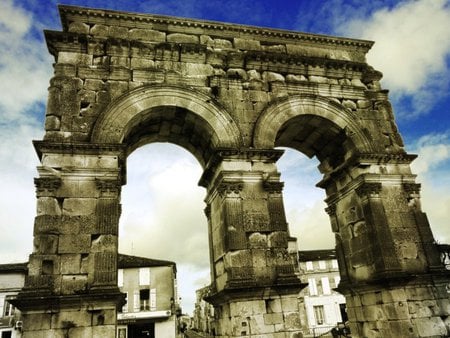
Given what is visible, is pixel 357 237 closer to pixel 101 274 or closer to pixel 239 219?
pixel 239 219

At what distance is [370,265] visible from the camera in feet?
31.8

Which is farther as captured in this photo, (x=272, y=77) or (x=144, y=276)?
(x=144, y=276)

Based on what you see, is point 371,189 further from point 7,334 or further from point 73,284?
point 7,334

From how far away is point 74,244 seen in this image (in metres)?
7.80

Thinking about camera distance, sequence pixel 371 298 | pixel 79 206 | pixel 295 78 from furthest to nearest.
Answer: pixel 295 78 → pixel 371 298 → pixel 79 206

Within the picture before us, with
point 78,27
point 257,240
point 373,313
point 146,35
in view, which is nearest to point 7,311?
point 78,27

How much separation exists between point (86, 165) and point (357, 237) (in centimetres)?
728

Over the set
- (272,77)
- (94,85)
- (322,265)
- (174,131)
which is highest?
(272,77)

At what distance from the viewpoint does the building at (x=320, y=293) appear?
34.7 m

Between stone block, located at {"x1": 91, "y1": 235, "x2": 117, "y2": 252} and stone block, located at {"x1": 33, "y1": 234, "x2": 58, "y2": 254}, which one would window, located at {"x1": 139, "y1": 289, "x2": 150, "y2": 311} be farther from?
stone block, located at {"x1": 33, "y1": 234, "x2": 58, "y2": 254}


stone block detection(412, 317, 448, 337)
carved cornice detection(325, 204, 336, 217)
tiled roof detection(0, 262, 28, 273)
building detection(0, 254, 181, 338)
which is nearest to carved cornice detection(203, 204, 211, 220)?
carved cornice detection(325, 204, 336, 217)

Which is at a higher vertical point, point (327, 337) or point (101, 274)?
point (101, 274)

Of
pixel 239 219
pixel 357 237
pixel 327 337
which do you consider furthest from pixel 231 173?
pixel 327 337

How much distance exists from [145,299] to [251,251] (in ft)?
70.3
